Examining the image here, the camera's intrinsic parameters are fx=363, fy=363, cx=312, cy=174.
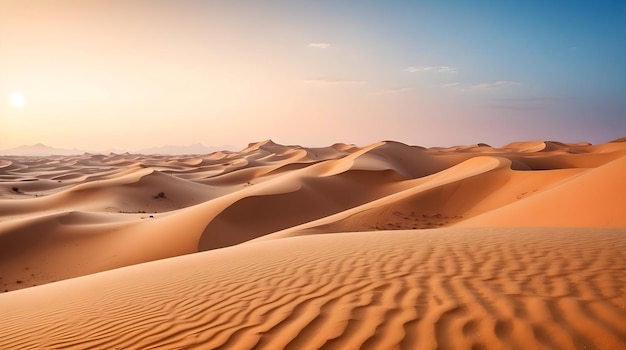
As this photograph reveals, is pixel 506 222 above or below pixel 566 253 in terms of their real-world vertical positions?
below

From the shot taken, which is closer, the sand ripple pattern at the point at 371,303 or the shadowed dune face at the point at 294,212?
the sand ripple pattern at the point at 371,303

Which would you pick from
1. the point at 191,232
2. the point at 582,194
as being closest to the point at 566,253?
the point at 582,194

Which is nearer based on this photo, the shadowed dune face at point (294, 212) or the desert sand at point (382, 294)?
the desert sand at point (382, 294)

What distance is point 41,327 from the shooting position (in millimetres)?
4305

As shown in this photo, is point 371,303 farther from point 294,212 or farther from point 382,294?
point 294,212

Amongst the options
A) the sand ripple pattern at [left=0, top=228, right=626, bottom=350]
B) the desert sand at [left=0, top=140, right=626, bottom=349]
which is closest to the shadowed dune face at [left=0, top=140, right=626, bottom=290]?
the desert sand at [left=0, top=140, right=626, bottom=349]

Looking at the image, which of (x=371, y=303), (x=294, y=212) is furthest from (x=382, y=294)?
(x=294, y=212)

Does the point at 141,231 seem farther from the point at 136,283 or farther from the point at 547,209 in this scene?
the point at 547,209

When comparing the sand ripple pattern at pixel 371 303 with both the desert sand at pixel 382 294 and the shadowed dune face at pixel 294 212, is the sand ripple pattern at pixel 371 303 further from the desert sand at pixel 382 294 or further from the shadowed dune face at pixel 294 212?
the shadowed dune face at pixel 294 212

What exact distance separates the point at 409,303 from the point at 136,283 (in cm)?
466

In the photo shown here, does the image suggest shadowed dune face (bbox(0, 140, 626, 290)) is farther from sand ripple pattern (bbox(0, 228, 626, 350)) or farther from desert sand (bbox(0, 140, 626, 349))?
sand ripple pattern (bbox(0, 228, 626, 350))

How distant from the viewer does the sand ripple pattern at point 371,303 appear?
106 inches

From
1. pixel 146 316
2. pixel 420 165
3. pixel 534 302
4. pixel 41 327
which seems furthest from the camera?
pixel 420 165

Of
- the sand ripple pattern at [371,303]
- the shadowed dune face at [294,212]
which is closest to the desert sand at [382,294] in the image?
the sand ripple pattern at [371,303]
